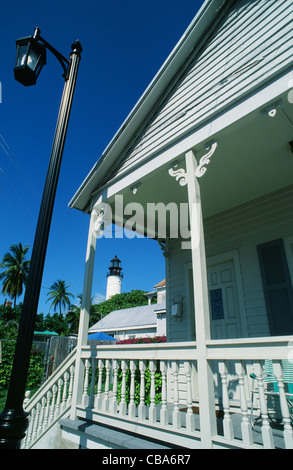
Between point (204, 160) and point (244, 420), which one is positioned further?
point (204, 160)

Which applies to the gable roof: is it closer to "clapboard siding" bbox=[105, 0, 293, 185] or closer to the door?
"clapboard siding" bbox=[105, 0, 293, 185]

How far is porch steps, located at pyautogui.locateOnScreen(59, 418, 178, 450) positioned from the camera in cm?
255

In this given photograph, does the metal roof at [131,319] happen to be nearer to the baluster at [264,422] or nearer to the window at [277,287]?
the window at [277,287]

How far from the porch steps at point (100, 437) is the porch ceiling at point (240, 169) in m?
3.08

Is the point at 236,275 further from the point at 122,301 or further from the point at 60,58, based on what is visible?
the point at 122,301

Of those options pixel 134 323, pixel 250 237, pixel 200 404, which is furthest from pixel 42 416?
pixel 134 323

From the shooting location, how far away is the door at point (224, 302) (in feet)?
13.7

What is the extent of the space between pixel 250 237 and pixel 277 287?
0.90 m

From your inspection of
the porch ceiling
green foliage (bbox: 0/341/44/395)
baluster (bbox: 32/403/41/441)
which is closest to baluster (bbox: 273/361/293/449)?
the porch ceiling

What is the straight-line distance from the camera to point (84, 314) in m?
3.92

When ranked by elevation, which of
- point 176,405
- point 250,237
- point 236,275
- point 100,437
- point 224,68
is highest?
point 224,68
